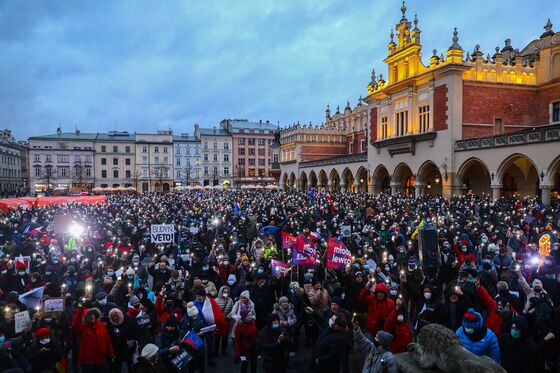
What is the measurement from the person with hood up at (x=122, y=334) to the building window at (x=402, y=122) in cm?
3118

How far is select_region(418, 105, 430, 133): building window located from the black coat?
94.4ft

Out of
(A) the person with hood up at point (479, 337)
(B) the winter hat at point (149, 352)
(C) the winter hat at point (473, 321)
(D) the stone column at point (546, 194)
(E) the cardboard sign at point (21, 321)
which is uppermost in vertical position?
(D) the stone column at point (546, 194)

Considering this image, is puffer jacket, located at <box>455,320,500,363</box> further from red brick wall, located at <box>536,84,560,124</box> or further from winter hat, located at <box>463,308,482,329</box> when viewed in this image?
red brick wall, located at <box>536,84,560,124</box>

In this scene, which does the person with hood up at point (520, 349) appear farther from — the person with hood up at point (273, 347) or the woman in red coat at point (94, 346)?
the woman in red coat at point (94, 346)

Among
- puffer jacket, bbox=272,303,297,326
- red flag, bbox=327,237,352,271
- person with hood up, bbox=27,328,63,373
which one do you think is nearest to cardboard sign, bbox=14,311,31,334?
person with hood up, bbox=27,328,63,373

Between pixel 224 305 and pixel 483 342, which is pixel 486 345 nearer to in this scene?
pixel 483 342

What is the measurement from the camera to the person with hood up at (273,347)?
5770 mm

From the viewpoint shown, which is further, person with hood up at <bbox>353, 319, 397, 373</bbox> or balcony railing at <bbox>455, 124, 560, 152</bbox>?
balcony railing at <bbox>455, 124, 560, 152</bbox>

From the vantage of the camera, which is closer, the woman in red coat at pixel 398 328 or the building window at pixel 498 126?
the woman in red coat at pixel 398 328

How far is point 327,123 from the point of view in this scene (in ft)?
203

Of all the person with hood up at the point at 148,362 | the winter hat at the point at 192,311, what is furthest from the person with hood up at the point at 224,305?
the person with hood up at the point at 148,362

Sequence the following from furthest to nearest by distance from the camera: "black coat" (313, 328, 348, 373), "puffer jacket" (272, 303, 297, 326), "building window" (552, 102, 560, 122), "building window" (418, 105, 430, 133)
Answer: "building window" (418, 105, 430, 133), "building window" (552, 102, 560, 122), "puffer jacket" (272, 303, 297, 326), "black coat" (313, 328, 348, 373)

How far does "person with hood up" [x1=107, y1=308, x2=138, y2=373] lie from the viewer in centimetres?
611

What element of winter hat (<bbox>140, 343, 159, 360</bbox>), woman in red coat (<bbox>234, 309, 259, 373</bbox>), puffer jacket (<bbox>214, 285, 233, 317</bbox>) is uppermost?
winter hat (<bbox>140, 343, 159, 360</bbox>)
